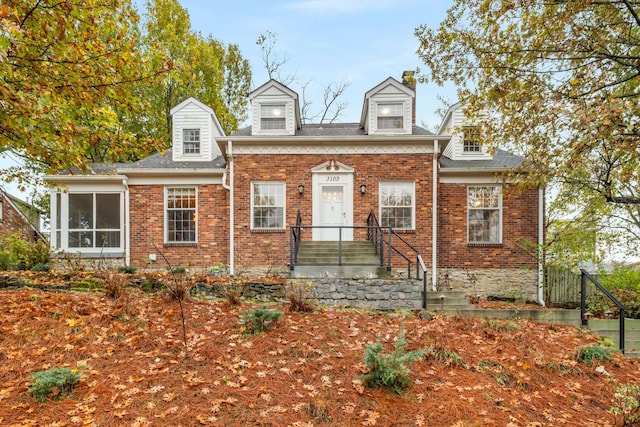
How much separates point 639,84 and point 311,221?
27.9ft

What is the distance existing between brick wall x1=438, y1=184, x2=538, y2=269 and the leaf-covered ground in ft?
15.8

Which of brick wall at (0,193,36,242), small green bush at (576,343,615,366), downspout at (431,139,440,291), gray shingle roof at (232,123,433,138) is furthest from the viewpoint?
brick wall at (0,193,36,242)

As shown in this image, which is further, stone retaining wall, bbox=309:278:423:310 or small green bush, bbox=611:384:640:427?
stone retaining wall, bbox=309:278:423:310

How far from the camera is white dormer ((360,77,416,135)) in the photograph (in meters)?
11.2

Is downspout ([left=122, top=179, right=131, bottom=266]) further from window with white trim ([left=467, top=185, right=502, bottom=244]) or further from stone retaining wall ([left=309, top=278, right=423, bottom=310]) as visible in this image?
window with white trim ([left=467, top=185, right=502, bottom=244])

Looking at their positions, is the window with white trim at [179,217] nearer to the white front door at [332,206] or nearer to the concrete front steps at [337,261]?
the concrete front steps at [337,261]

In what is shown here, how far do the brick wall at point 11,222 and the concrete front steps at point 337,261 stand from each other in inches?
604

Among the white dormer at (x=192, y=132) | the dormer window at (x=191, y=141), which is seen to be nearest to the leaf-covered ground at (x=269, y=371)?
the white dormer at (x=192, y=132)

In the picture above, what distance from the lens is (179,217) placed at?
11.5 metres

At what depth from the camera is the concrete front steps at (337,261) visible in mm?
8539

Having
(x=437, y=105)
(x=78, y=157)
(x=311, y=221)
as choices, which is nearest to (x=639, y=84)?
(x=311, y=221)

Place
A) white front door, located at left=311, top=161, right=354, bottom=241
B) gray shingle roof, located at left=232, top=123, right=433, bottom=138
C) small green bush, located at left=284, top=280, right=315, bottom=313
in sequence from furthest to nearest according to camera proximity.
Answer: gray shingle roof, located at left=232, top=123, right=433, bottom=138, white front door, located at left=311, top=161, right=354, bottom=241, small green bush, located at left=284, top=280, right=315, bottom=313

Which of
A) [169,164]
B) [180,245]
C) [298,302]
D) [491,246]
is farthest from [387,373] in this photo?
[169,164]

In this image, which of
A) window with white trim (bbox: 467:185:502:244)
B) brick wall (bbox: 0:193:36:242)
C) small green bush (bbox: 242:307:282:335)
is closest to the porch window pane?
small green bush (bbox: 242:307:282:335)
